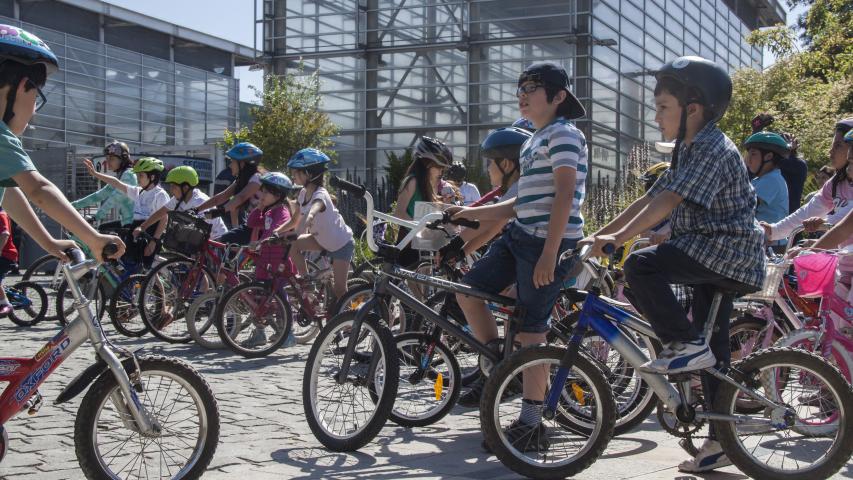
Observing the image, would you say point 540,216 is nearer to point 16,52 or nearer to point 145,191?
point 16,52

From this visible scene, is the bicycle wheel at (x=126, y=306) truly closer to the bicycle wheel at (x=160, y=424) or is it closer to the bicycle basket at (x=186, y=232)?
the bicycle basket at (x=186, y=232)

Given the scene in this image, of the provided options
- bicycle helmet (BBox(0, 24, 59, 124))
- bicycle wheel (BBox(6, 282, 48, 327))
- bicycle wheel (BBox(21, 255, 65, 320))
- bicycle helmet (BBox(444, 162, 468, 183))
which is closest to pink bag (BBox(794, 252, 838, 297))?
bicycle helmet (BBox(0, 24, 59, 124))

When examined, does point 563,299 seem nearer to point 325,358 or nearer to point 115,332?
point 325,358

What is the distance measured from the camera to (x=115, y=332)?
10.3 meters

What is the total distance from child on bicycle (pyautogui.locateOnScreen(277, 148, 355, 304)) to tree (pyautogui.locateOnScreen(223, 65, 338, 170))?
776 inches

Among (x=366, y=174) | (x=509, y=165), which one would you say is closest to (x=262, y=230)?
(x=509, y=165)

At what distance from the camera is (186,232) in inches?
376

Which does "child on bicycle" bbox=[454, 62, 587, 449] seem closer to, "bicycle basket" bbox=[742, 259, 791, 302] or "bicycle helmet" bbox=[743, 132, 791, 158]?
"bicycle basket" bbox=[742, 259, 791, 302]

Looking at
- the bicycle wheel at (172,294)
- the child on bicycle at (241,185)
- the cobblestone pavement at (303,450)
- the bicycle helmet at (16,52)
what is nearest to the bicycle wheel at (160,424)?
the cobblestone pavement at (303,450)

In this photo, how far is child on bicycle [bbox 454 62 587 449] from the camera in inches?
198

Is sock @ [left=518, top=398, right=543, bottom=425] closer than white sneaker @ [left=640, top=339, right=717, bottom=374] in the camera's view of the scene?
No

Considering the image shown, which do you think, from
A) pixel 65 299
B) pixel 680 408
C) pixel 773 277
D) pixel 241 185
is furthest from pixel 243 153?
pixel 680 408

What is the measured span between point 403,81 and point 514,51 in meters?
3.95

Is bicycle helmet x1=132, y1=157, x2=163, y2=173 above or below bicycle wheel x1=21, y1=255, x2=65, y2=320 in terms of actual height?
above
